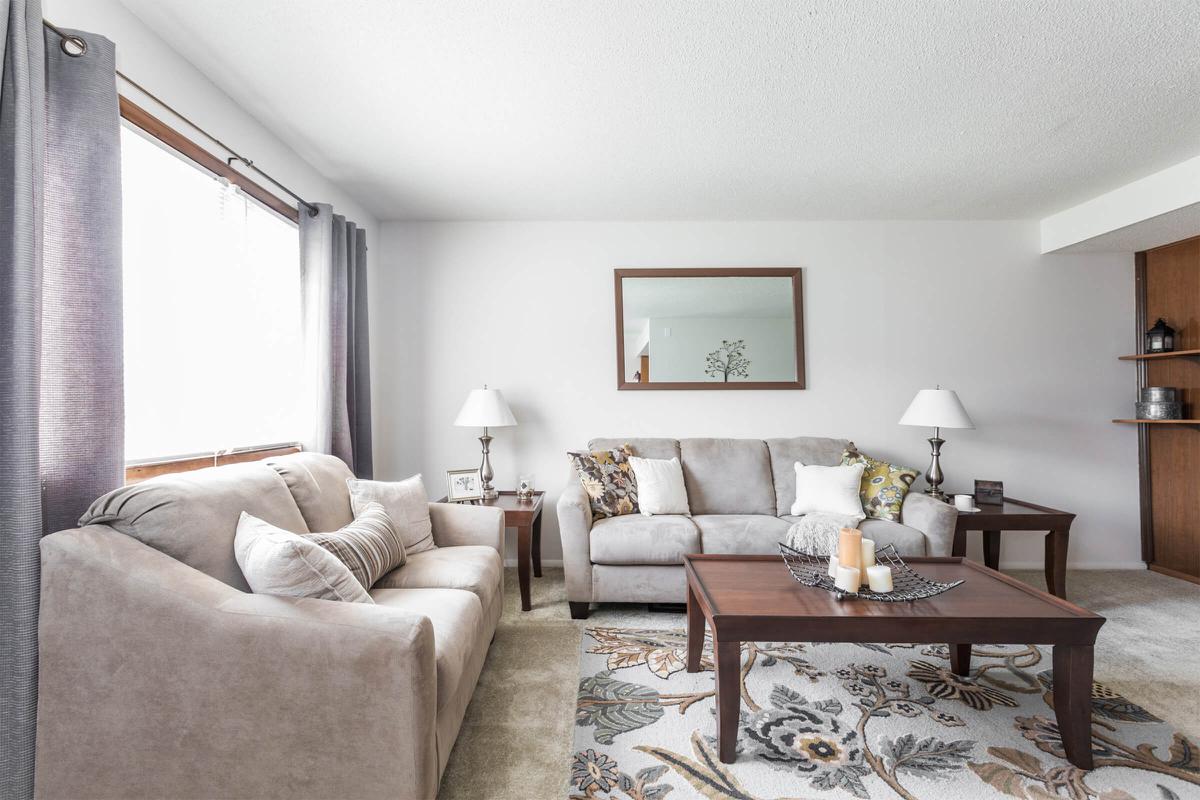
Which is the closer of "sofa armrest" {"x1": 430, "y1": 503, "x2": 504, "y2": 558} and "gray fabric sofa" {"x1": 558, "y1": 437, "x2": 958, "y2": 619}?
"sofa armrest" {"x1": 430, "y1": 503, "x2": 504, "y2": 558}

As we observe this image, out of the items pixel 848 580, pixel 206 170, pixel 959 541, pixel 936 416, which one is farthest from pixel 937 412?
pixel 206 170

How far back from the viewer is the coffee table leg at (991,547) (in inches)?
134

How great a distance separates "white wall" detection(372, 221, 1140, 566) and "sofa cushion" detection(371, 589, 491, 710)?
189cm

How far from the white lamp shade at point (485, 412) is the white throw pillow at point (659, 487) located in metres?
0.84

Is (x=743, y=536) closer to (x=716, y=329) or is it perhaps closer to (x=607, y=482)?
(x=607, y=482)

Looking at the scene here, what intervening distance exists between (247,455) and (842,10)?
2849mm

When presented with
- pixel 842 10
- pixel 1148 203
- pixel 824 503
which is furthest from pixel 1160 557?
pixel 842 10

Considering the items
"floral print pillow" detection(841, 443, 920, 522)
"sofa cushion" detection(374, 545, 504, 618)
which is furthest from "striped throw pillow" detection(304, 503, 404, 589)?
"floral print pillow" detection(841, 443, 920, 522)

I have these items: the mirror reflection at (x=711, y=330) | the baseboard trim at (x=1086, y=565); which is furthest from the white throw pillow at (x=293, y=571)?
the baseboard trim at (x=1086, y=565)

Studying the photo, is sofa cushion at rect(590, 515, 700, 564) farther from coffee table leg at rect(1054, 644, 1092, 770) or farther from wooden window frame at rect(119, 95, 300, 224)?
wooden window frame at rect(119, 95, 300, 224)

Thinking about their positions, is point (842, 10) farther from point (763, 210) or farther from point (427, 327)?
point (427, 327)

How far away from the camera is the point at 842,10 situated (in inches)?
71.1

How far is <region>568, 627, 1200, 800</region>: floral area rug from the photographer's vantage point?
1.60 metres

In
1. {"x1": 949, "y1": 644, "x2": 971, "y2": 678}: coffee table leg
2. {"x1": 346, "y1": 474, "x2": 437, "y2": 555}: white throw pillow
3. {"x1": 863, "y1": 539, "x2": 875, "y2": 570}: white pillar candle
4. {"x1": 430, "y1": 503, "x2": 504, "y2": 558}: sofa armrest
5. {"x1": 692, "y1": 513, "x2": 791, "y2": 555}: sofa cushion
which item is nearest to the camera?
{"x1": 863, "y1": 539, "x2": 875, "y2": 570}: white pillar candle
